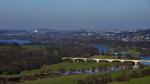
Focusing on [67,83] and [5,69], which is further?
[5,69]

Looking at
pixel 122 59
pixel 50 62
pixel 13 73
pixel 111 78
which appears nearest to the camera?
pixel 111 78

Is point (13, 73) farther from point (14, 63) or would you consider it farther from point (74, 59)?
point (74, 59)

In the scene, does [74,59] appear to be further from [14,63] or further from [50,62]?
[14,63]

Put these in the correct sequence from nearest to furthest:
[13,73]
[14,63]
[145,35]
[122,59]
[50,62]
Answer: [13,73] < [14,63] < [50,62] < [122,59] < [145,35]

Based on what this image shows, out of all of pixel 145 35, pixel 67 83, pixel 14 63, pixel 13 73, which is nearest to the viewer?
pixel 67 83

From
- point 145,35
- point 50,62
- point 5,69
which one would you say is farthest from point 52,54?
point 145,35

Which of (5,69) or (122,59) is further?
(122,59)

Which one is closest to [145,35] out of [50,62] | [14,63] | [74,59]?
[74,59]

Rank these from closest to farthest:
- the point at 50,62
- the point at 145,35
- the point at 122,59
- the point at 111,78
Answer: the point at 111,78
the point at 50,62
the point at 122,59
the point at 145,35
